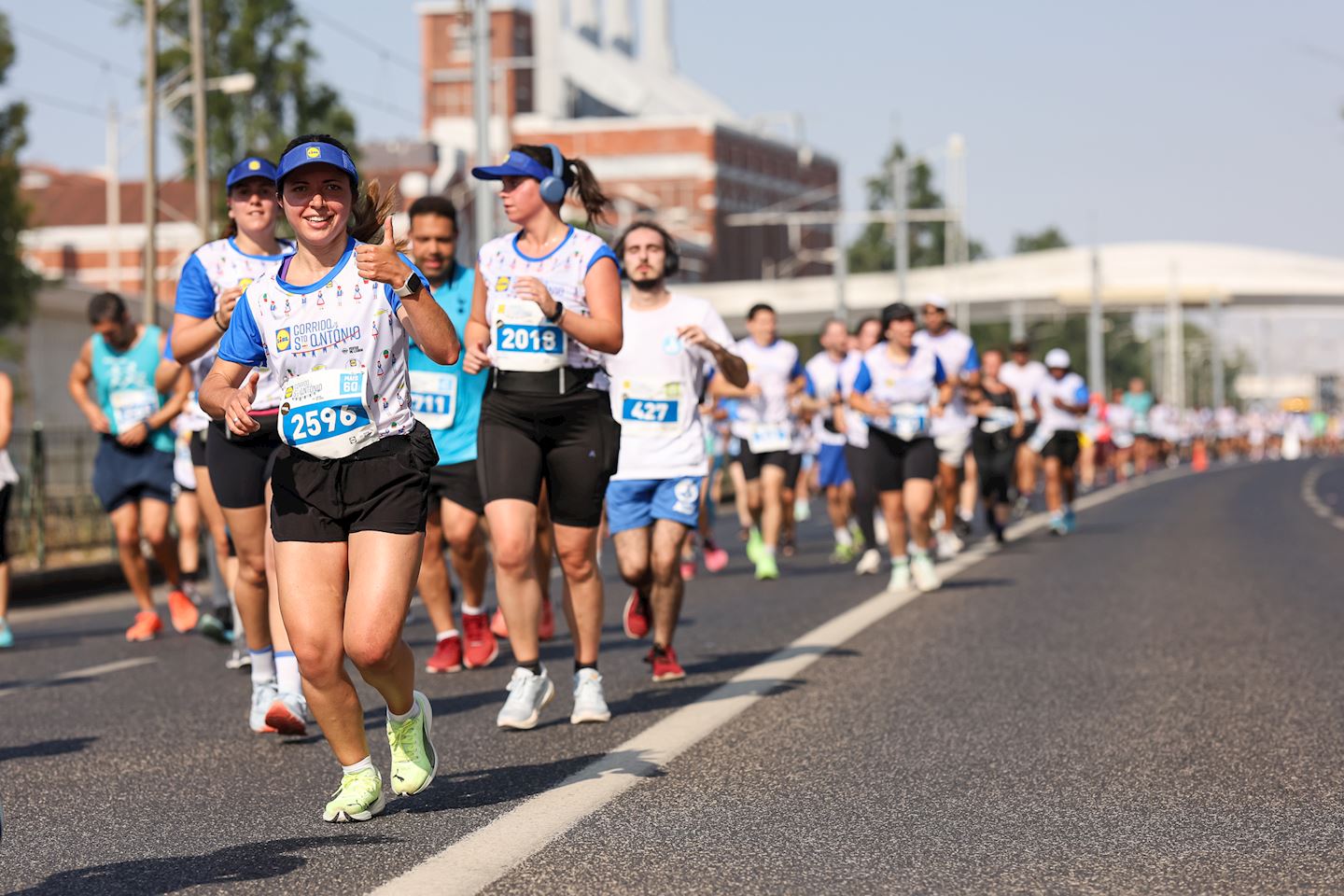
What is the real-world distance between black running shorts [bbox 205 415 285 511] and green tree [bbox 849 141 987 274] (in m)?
117

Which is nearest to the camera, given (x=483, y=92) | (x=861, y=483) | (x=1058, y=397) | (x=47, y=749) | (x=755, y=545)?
(x=47, y=749)

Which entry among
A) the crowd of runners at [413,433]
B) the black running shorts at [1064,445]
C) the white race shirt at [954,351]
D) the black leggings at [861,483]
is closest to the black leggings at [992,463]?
the black running shorts at [1064,445]

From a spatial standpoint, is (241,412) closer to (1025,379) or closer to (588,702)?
(588,702)

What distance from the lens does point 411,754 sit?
6.16m

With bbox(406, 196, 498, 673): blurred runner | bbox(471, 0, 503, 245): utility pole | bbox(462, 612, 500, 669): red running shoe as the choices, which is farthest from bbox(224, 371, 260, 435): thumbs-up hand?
bbox(471, 0, 503, 245): utility pole

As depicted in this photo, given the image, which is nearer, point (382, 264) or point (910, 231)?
point (382, 264)

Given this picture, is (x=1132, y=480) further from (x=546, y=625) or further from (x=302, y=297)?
(x=302, y=297)

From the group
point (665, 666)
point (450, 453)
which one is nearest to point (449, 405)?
point (450, 453)

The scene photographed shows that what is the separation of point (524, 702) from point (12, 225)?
31931mm

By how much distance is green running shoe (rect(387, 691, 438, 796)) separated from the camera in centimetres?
613

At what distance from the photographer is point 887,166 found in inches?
5162

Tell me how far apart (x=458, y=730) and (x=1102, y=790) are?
247 cm

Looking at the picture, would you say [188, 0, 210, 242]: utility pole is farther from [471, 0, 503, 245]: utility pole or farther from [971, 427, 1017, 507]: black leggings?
[971, 427, 1017, 507]: black leggings

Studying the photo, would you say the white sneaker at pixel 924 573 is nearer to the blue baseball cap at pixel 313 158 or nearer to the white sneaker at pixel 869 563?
the white sneaker at pixel 869 563
